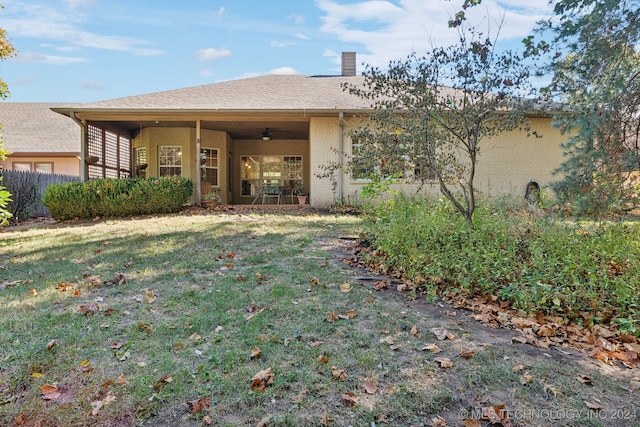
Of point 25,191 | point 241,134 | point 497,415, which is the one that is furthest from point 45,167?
point 497,415

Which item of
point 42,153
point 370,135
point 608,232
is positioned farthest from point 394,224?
point 42,153

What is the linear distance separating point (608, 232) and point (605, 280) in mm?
1924

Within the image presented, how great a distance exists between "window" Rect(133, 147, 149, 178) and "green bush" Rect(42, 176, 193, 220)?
3396mm

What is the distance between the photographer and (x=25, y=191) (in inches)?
444

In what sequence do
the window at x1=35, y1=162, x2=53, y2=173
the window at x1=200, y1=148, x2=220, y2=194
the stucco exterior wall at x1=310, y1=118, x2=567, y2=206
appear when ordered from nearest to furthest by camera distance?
1. the stucco exterior wall at x1=310, y1=118, x2=567, y2=206
2. the window at x1=200, y1=148, x2=220, y2=194
3. the window at x1=35, y1=162, x2=53, y2=173

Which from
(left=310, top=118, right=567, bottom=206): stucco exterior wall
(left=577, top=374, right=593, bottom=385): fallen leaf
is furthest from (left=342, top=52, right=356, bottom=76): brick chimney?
(left=577, top=374, right=593, bottom=385): fallen leaf

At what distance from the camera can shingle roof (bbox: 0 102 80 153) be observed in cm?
1648

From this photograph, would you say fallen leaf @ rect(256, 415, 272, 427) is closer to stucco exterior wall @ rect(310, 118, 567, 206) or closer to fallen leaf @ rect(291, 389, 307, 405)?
fallen leaf @ rect(291, 389, 307, 405)

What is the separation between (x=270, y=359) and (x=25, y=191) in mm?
12486

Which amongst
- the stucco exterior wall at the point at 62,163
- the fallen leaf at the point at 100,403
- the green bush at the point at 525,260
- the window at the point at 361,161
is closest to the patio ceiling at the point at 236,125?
the stucco exterior wall at the point at 62,163

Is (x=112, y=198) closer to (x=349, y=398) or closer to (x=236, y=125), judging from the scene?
(x=236, y=125)

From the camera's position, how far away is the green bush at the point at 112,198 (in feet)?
31.8

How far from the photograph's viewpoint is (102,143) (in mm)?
12273

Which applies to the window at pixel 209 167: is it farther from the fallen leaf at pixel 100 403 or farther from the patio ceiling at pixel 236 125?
the fallen leaf at pixel 100 403
